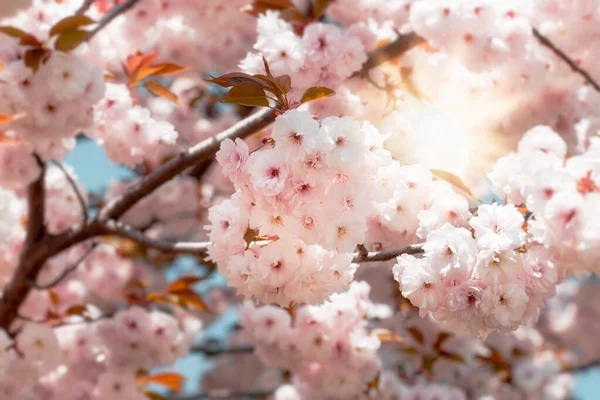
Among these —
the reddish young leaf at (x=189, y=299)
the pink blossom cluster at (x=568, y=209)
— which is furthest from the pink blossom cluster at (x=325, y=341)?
the pink blossom cluster at (x=568, y=209)

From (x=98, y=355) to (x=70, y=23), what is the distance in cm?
163

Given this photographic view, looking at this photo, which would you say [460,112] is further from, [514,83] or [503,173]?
[503,173]

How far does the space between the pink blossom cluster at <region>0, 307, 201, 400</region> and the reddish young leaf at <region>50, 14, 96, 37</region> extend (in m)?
1.24

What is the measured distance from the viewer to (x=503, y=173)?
154cm

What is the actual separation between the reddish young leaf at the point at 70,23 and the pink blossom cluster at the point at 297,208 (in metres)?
1.03

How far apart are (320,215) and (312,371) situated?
5.77 ft

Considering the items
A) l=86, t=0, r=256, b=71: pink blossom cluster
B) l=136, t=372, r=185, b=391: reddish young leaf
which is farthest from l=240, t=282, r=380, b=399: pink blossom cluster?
l=86, t=0, r=256, b=71: pink blossom cluster

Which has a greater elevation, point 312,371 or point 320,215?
point 320,215

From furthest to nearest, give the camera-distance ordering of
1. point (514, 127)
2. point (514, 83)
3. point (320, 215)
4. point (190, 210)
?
point (190, 210) < point (514, 127) < point (514, 83) < point (320, 215)

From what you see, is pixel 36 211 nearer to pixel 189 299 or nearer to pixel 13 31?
pixel 189 299

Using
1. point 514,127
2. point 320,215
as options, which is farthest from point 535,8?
point 320,215

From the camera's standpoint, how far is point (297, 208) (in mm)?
1188

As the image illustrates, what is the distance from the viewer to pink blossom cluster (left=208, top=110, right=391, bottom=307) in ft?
3.78

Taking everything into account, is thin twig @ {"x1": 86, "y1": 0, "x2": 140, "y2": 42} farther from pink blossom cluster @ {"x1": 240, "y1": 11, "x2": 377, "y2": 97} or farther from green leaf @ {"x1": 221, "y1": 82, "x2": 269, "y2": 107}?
green leaf @ {"x1": 221, "y1": 82, "x2": 269, "y2": 107}
